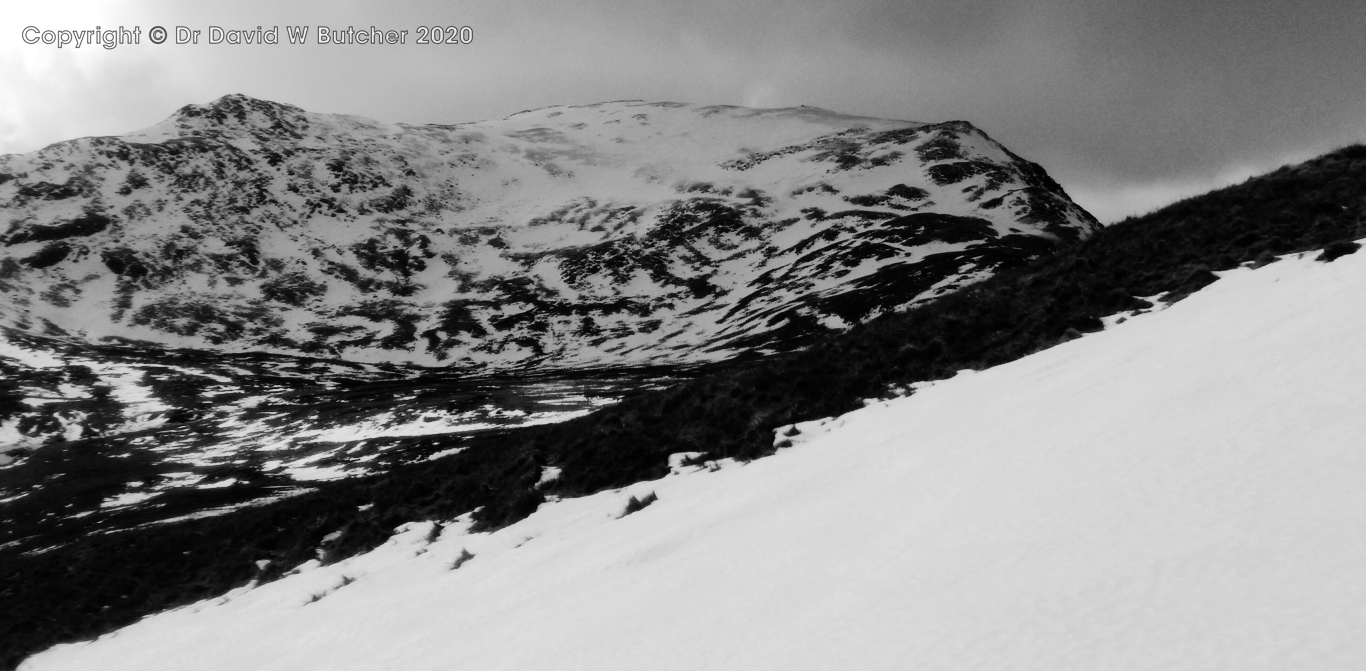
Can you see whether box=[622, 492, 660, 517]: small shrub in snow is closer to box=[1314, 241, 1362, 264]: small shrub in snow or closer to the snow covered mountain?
box=[1314, 241, 1362, 264]: small shrub in snow

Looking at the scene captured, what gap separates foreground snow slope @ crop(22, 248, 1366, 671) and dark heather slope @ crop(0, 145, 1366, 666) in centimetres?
290

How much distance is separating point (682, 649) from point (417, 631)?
3558 mm

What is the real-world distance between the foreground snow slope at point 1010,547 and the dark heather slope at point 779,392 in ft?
9.53

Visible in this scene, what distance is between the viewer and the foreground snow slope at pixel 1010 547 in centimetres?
289

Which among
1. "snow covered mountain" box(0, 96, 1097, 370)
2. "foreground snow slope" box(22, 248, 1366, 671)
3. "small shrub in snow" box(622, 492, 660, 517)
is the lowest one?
"small shrub in snow" box(622, 492, 660, 517)

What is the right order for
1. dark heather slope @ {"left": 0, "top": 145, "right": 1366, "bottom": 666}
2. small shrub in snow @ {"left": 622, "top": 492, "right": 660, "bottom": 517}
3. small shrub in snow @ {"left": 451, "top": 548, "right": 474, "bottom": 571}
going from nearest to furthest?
small shrub in snow @ {"left": 622, "top": 492, "right": 660, "bottom": 517} < small shrub in snow @ {"left": 451, "top": 548, "right": 474, "bottom": 571} < dark heather slope @ {"left": 0, "top": 145, "right": 1366, "bottom": 666}

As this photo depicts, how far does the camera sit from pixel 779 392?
14.0 m

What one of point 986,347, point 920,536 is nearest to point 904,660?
point 920,536

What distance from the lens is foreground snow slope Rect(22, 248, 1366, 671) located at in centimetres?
289

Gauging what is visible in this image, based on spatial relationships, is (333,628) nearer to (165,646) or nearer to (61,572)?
(165,646)

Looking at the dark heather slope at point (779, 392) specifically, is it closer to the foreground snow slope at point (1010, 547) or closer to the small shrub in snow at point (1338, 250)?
the small shrub in snow at point (1338, 250)

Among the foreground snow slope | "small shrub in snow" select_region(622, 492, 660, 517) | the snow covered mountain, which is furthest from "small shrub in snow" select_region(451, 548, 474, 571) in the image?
the snow covered mountain

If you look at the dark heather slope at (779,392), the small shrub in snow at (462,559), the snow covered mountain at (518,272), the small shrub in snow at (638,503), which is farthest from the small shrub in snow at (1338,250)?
the snow covered mountain at (518,272)

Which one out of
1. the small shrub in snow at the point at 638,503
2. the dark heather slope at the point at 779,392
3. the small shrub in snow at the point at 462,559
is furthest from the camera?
the dark heather slope at the point at 779,392
